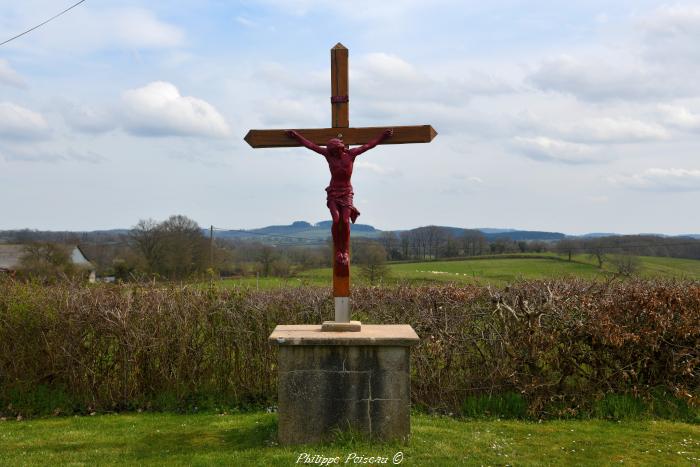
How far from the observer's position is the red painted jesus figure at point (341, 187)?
6059 millimetres

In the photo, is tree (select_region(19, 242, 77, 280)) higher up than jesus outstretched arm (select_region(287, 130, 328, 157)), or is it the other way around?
jesus outstretched arm (select_region(287, 130, 328, 157))

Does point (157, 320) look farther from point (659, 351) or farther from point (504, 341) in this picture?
point (659, 351)

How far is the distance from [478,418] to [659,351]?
2.50m

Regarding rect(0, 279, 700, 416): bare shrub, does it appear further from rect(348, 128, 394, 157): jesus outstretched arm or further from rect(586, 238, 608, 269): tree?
rect(586, 238, 608, 269): tree

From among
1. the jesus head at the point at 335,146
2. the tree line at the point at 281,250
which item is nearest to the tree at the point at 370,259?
the tree line at the point at 281,250

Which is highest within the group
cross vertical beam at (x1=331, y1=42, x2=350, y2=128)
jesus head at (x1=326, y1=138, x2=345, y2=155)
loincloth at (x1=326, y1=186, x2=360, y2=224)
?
cross vertical beam at (x1=331, y1=42, x2=350, y2=128)

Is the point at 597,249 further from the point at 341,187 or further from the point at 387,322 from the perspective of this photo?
the point at 341,187

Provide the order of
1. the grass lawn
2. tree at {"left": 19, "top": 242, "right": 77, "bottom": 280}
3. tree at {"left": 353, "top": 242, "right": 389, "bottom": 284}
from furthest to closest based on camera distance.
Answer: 1. tree at {"left": 19, "top": 242, "right": 77, "bottom": 280}
2. tree at {"left": 353, "top": 242, "right": 389, "bottom": 284}
3. the grass lawn

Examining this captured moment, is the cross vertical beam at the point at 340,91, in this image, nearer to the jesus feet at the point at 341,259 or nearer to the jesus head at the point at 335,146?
the jesus head at the point at 335,146

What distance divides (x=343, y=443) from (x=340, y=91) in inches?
136

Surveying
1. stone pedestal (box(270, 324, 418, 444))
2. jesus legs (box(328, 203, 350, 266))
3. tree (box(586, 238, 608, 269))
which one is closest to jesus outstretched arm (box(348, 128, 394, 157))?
jesus legs (box(328, 203, 350, 266))

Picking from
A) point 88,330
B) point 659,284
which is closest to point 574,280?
point 659,284

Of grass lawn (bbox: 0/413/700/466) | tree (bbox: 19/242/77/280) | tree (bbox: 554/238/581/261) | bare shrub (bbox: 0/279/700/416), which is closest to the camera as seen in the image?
grass lawn (bbox: 0/413/700/466)

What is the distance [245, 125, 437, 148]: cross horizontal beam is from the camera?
243 inches
